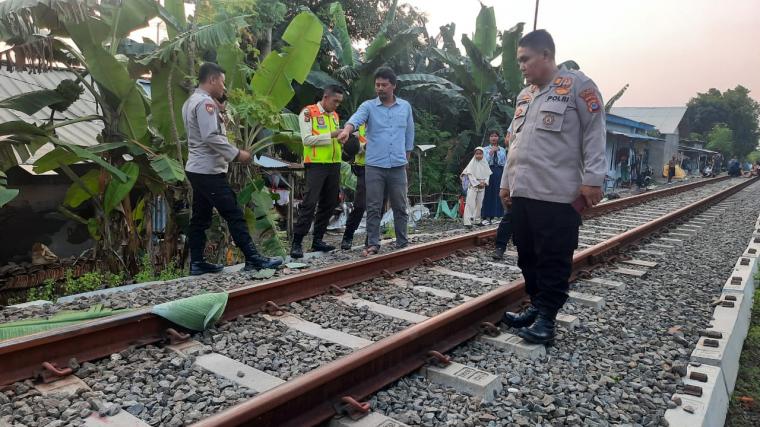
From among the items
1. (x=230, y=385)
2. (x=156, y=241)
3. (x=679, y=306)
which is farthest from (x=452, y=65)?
(x=230, y=385)

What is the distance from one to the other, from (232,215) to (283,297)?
143 cm

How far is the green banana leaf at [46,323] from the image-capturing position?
322 centimetres

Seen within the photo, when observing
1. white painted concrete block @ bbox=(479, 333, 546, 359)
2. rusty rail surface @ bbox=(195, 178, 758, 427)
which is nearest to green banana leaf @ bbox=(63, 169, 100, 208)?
rusty rail surface @ bbox=(195, 178, 758, 427)

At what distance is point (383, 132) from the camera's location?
241 inches

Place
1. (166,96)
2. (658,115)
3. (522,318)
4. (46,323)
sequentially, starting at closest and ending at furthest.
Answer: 1. (46,323)
2. (522,318)
3. (166,96)
4. (658,115)

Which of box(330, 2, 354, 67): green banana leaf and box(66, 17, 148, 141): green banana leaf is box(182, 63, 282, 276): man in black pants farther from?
box(330, 2, 354, 67): green banana leaf

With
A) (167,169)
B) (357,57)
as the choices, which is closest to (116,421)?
(167,169)

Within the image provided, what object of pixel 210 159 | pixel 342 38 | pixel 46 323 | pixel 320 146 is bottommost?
pixel 46 323

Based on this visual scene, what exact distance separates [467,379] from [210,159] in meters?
3.36

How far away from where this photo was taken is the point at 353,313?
3.99 m

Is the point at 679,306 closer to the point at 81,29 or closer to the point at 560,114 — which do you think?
the point at 560,114

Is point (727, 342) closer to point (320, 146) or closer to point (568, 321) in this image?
point (568, 321)

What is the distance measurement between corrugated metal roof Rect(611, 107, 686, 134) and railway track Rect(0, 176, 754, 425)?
Answer: 52.4 meters

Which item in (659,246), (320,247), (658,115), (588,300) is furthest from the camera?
(658,115)
